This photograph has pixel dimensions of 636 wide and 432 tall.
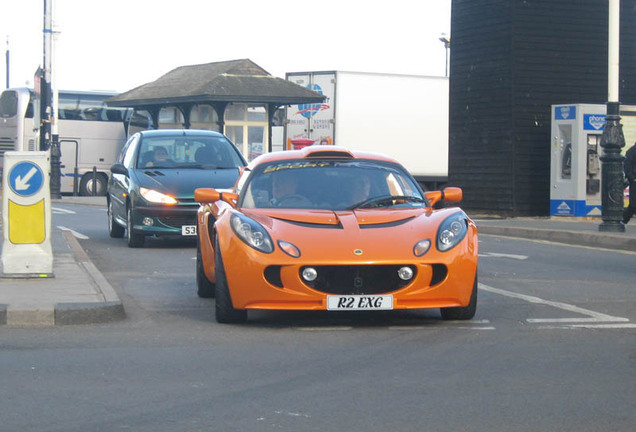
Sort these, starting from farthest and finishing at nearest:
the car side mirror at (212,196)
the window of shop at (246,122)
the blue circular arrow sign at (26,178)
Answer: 1. the window of shop at (246,122)
2. the blue circular arrow sign at (26,178)
3. the car side mirror at (212,196)

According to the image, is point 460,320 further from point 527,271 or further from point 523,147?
point 523,147

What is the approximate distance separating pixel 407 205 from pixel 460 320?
102cm

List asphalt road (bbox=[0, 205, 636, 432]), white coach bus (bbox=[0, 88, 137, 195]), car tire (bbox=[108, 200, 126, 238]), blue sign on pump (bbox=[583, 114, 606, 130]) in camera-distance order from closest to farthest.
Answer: asphalt road (bbox=[0, 205, 636, 432]), car tire (bbox=[108, 200, 126, 238]), blue sign on pump (bbox=[583, 114, 606, 130]), white coach bus (bbox=[0, 88, 137, 195])

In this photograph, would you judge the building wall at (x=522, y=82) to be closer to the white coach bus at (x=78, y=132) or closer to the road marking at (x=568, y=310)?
the road marking at (x=568, y=310)

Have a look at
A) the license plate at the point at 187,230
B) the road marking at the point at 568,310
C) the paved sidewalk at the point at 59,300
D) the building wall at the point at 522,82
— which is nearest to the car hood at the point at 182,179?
the license plate at the point at 187,230

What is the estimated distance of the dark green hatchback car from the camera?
15547 mm

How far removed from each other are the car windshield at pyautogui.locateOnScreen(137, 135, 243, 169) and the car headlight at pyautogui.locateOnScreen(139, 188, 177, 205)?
2.68ft

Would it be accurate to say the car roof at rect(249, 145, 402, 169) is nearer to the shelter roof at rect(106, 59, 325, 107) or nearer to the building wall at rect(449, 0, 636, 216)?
the building wall at rect(449, 0, 636, 216)

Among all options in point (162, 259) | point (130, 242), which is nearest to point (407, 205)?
point (162, 259)

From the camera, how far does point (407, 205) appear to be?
8.98 metres

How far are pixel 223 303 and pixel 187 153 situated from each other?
28.3 ft

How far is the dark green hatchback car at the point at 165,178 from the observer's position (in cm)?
1555

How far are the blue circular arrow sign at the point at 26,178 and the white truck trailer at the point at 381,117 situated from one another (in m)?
23.7

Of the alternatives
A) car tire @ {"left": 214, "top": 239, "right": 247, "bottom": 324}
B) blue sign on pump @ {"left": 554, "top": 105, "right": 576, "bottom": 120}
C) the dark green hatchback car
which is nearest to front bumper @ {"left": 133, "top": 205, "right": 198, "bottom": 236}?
the dark green hatchback car
